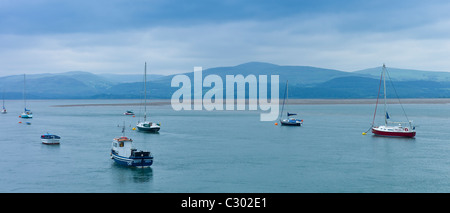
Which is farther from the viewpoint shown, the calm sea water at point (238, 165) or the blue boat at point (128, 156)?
the blue boat at point (128, 156)

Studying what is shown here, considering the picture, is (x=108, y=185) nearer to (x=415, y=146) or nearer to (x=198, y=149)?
(x=198, y=149)

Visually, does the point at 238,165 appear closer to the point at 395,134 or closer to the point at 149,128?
the point at 395,134

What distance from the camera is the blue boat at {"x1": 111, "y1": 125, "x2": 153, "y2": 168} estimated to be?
4738cm

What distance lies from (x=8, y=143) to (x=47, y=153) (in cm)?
1615

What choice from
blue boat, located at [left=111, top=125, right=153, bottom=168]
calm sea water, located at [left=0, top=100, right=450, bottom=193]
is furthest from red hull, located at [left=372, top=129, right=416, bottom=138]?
blue boat, located at [left=111, top=125, right=153, bottom=168]

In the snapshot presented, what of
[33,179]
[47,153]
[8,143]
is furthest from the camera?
[8,143]

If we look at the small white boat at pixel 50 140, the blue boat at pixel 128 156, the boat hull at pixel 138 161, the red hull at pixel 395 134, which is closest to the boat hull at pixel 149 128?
the small white boat at pixel 50 140

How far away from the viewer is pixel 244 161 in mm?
52938

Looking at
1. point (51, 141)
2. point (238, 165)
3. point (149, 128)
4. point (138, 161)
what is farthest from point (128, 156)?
point (149, 128)

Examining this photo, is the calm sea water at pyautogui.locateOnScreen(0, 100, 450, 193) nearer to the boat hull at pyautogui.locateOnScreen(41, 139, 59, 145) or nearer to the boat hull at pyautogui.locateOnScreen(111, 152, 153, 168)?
the boat hull at pyautogui.locateOnScreen(111, 152, 153, 168)

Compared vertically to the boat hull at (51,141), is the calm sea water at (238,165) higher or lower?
lower

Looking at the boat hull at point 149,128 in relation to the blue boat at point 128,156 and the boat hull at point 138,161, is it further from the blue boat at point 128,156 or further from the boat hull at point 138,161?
the boat hull at point 138,161

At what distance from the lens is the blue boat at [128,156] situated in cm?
4738
